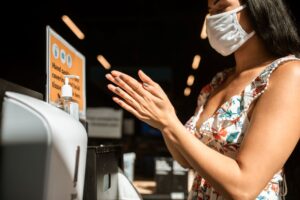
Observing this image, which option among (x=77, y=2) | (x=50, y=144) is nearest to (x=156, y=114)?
(x=50, y=144)

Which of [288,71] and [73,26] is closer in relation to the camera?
[288,71]

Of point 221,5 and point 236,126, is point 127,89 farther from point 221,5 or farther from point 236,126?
point 221,5

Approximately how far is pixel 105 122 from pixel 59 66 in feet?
12.2

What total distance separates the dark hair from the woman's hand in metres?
0.47

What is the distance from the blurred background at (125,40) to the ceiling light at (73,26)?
0.08 metres

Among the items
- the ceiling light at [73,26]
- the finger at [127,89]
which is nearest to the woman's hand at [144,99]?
the finger at [127,89]

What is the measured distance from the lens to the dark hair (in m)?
1.23

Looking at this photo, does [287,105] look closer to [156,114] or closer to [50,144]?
[156,114]

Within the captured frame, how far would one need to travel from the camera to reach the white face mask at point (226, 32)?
131 centimetres

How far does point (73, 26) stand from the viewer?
577 centimetres

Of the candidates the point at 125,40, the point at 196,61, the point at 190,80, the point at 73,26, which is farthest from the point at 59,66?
the point at 190,80

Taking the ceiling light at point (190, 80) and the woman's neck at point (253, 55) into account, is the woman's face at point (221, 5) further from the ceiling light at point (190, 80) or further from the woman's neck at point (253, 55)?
the ceiling light at point (190, 80)

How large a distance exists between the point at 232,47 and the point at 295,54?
0.22 metres

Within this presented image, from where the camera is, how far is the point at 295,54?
49.8 inches
